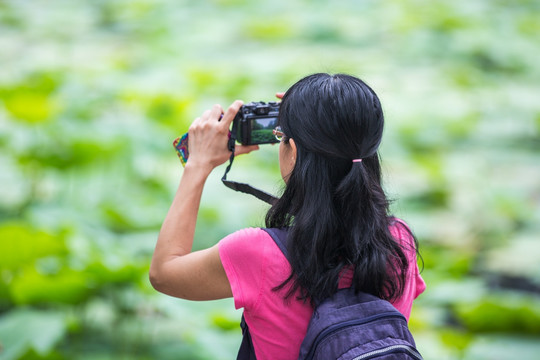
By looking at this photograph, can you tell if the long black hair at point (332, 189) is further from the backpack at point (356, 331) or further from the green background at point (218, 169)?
the green background at point (218, 169)

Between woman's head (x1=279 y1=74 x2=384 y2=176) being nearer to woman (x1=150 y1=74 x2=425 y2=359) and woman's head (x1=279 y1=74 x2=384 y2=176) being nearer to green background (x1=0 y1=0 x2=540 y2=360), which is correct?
woman (x1=150 y1=74 x2=425 y2=359)

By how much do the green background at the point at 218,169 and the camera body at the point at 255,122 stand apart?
0.27 metres

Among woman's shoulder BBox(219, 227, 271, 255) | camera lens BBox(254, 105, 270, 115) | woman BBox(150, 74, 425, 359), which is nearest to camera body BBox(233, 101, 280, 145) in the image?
camera lens BBox(254, 105, 270, 115)

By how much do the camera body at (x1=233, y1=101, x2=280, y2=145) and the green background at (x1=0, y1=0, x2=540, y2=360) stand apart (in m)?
0.27

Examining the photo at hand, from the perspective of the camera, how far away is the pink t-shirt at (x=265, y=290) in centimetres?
94

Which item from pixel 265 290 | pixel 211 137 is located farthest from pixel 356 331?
pixel 211 137

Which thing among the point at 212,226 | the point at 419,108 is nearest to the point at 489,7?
the point at 419,108

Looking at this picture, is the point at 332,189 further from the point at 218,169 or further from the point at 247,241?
the point at 218,169

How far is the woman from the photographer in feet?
3.08

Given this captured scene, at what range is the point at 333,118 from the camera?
3.09 feet

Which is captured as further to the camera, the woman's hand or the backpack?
the woman's hand

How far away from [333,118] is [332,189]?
108 mm

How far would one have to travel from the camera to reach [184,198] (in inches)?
41.7

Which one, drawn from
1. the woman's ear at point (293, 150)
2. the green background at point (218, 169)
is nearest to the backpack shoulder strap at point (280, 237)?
the woman's ear at point (293, 150)
